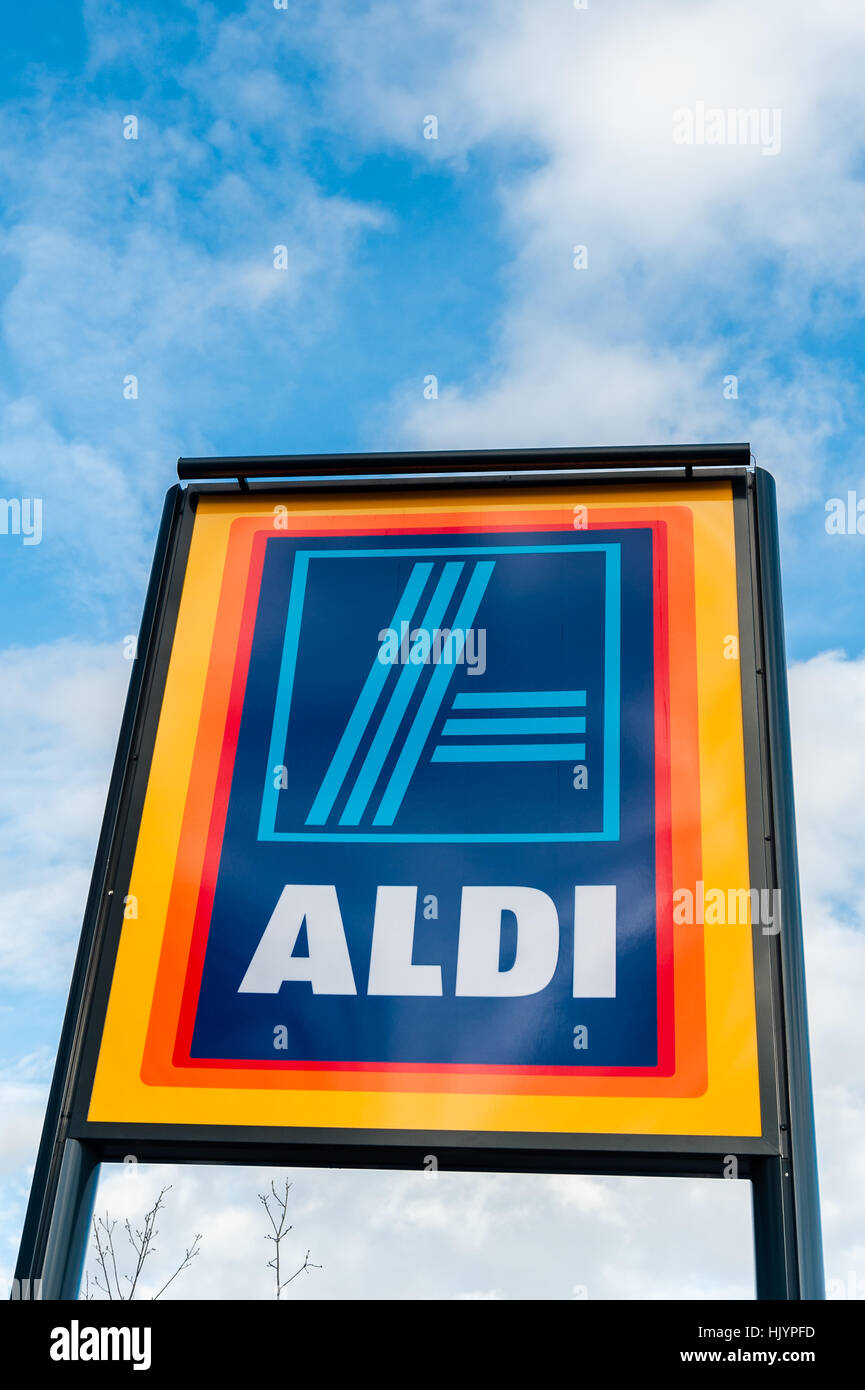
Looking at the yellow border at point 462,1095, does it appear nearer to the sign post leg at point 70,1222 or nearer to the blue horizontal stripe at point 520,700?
the sign post leg at point 70,1222

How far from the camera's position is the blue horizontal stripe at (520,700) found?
4.97 metres

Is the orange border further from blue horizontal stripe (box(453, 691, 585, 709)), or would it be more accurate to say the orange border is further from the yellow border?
blue horizontal stripe (box(453, 691, 585, 709))

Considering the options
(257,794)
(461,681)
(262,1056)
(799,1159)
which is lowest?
(799,1159)

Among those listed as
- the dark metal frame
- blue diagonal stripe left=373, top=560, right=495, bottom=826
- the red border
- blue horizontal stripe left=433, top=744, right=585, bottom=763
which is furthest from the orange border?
blue horizontal stripe left=433, top=744, right=585, bottom=763

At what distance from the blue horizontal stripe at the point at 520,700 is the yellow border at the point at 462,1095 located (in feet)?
1.64

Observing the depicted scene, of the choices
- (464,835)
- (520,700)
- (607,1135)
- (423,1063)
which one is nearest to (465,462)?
(520,700)

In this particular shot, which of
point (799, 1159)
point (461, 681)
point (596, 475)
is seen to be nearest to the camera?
point (799, 1159)

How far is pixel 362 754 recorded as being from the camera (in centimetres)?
496

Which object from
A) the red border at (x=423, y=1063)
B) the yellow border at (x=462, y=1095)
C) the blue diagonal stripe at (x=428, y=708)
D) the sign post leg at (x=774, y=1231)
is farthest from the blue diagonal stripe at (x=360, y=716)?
the sign post leg at (x=774, y=1231)

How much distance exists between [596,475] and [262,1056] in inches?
107

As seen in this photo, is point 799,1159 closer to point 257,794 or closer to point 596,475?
point 257,794

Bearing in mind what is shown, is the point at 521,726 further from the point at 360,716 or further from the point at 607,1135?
the point at 607,1135
